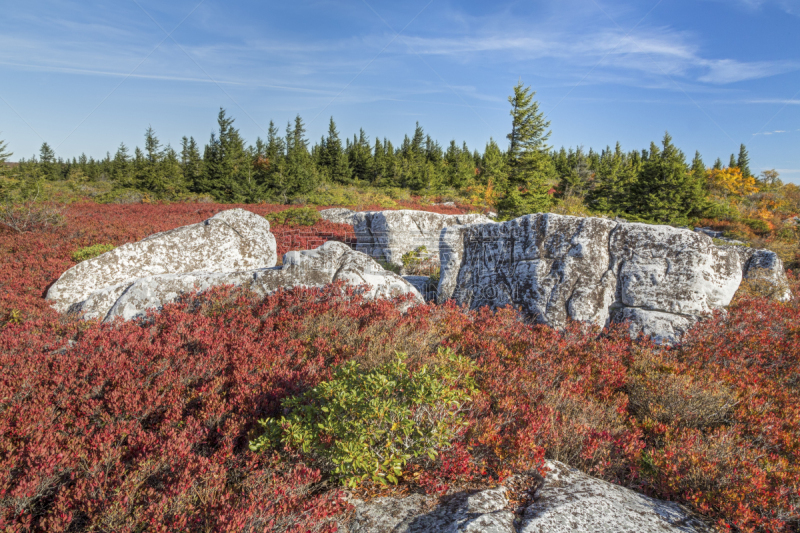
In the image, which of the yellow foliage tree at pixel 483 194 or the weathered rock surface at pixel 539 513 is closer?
the weathered rock surface at pixel 539 513

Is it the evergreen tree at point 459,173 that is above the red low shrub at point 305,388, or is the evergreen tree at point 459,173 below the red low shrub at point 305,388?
above

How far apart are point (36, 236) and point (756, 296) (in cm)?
1731

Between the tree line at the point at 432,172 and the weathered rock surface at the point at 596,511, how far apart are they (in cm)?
1988

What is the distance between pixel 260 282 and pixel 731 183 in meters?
50.8

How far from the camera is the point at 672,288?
20.2 feet

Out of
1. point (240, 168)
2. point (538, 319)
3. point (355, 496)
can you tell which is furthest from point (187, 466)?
point (240, 168)

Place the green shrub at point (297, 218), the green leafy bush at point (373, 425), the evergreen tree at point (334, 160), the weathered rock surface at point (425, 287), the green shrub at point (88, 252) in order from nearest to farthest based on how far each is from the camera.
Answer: the green leafy bush at point (373, 425), the weathered rock surface at point (425, 287), the green shrub at point (88, 252), the green shrub at point (297, 218), the evergreen tree at point (334, 160)

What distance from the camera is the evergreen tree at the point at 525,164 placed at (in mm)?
22594

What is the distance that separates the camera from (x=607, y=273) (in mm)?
6578

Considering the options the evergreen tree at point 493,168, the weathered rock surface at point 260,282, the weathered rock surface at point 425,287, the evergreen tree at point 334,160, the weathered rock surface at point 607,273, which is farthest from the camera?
the evergreen tree at point 334,160

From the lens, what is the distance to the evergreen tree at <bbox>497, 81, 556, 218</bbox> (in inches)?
890

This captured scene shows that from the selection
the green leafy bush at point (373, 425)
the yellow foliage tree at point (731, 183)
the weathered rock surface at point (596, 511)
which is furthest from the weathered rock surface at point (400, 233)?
the yellow foliage tree at point (731, 183)

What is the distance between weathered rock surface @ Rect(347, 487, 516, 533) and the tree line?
20.4m

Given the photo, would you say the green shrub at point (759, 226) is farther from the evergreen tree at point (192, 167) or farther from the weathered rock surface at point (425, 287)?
the evergreen tree at point (192, 167)
